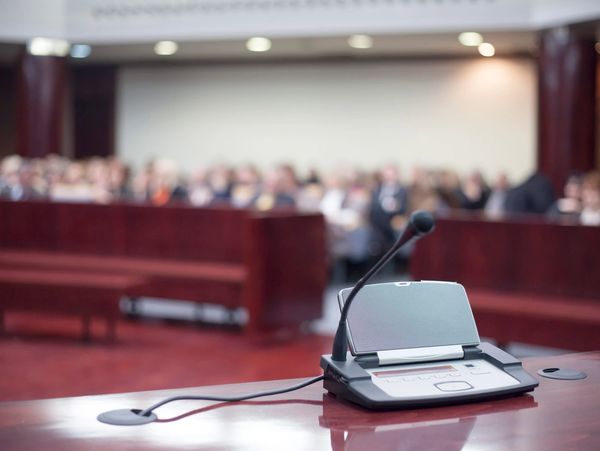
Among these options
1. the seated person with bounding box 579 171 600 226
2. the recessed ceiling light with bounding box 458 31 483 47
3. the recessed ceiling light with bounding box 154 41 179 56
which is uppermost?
the recessed ceiling light with bounding box 154 41 179 56

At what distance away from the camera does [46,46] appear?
13.6 m

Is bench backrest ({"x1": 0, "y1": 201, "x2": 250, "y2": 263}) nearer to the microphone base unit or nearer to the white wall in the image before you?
the microphone base unit

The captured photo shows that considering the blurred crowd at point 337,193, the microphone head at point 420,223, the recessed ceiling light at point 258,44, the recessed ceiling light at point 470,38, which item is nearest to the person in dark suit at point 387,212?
the blurred crowd at point 337,193

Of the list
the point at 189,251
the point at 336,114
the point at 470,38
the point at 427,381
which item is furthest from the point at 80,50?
the point at 427,381

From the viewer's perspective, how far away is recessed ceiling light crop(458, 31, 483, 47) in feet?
40.6

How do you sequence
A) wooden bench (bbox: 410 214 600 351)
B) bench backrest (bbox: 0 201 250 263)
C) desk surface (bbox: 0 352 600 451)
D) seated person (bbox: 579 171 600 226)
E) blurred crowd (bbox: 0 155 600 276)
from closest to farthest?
1. desk surface (bbox: 0 352 600 451)
2. wooden bench (bbox: 410 214 600 351)
3. bench backrest (bbox: 0 201 250 263)
4. seated person (bbox: 579 171 600 226)
5. blurred crowd (bbox: 0 155 600 276)

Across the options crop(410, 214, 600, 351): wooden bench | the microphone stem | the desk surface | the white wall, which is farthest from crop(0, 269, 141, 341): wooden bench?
the white wall

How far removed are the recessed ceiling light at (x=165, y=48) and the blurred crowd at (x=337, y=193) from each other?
6.48 ft

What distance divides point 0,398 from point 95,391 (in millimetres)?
525

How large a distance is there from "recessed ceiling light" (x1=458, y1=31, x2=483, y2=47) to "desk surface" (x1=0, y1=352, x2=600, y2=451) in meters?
10.5

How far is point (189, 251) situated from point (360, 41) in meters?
6.19

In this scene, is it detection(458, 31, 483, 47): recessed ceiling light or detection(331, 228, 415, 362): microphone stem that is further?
detection(458, 31, 483, 47): recessed ceiling light

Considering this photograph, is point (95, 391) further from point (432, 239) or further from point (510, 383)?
point (510, 383)

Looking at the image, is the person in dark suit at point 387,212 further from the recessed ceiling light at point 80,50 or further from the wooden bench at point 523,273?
the recessed ceiling light at point 80,50
